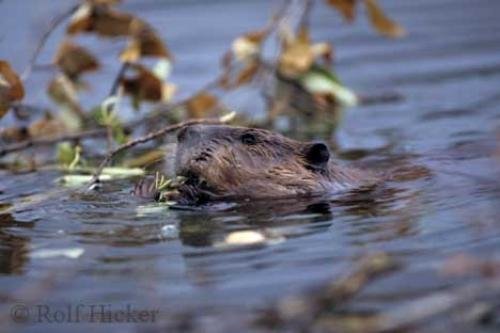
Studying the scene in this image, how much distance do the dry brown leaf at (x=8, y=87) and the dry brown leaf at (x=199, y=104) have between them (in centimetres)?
164

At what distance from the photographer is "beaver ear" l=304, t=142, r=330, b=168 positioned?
4.95 meters

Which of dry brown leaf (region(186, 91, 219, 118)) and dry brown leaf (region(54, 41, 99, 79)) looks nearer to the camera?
dry brown leaf (region(54, 41, 99, 79))

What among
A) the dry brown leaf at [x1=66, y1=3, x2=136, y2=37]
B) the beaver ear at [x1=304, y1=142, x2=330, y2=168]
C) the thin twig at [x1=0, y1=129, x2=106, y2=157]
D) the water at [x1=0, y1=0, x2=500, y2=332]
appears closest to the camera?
the water at [x1=0, y1=0, x2=500, y2=332]

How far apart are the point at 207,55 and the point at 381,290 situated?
21.7ft

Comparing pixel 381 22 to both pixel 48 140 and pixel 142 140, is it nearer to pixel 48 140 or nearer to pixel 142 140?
pixel 48 140

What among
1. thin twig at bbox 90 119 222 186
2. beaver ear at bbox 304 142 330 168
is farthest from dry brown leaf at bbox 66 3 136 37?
beaver ear at bbox 304 142 330 168

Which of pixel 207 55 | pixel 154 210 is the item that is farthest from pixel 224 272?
pixel 207 55

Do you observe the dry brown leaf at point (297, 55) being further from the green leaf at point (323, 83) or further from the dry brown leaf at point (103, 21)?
the dry brown leaf at point (103, 21)

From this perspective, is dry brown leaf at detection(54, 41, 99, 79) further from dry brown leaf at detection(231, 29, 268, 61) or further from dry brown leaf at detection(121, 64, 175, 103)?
dry brown leaf at detection(231, 29, 268, 61)

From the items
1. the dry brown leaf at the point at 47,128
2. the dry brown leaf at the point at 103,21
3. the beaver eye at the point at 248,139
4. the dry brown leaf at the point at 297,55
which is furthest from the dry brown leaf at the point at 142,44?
the beaver eye at the point at 248,139

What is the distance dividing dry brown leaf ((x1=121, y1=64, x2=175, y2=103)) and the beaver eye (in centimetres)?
190

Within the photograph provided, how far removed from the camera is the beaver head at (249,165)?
4.78 metres

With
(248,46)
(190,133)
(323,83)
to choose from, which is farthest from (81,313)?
(323,83)

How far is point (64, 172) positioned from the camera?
6.03 metres
